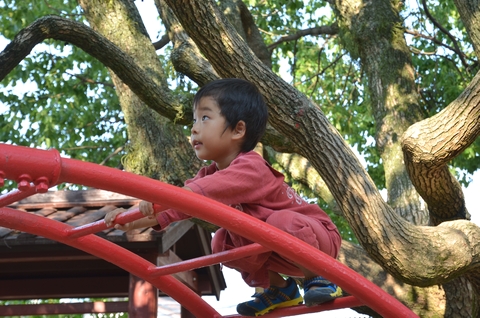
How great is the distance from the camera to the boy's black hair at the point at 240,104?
2.79 m

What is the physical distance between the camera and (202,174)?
2.94 meters

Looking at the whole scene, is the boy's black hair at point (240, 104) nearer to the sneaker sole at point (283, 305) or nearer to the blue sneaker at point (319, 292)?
the blue sneaker at point (319, 292)

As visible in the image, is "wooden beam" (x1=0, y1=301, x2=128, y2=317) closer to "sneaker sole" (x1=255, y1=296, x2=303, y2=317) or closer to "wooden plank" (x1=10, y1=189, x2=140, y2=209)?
"wooden plank" (x1=10, y1=189, x2=140, y2=209)

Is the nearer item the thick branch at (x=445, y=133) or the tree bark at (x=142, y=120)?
the thick branch at (x=445, y=133)

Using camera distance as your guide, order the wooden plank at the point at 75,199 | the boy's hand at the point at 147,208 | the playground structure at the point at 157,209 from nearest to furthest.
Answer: the playground structure at the point at 157,209
the boy's hand at the point at 147,208
the wooden plank at the point at 75,199

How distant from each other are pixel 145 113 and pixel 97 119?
20.7 feet

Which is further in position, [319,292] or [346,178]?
[346,178]

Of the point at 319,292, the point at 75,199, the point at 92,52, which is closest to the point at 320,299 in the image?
the point at 319,292

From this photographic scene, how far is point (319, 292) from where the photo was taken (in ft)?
9.26

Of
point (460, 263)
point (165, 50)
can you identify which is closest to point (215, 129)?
point (460, 263)

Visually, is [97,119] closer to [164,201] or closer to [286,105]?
[286,105]

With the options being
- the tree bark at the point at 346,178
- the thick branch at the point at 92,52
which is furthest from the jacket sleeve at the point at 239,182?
the thick branch at the point at 92,52

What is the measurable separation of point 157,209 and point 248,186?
0.42 m

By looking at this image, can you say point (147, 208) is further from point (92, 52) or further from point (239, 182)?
point (92, 52)
